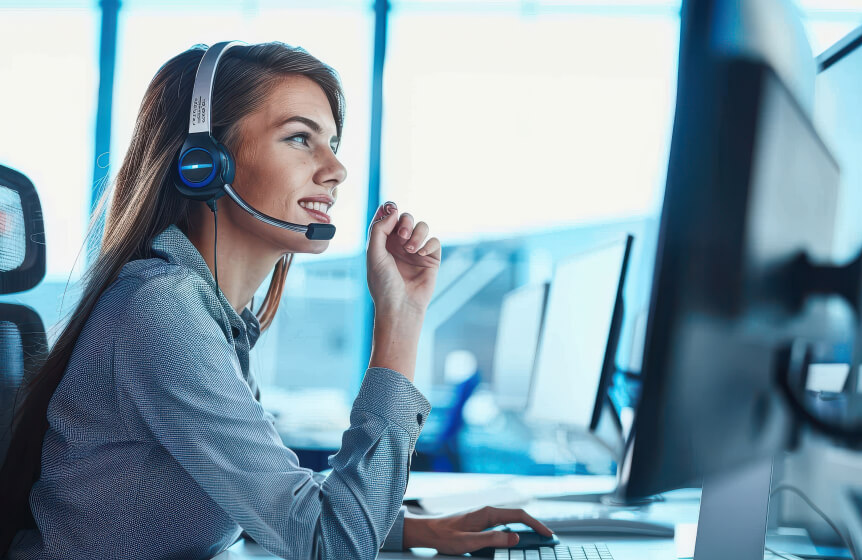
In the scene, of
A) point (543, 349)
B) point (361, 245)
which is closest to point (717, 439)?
point (543, 349)

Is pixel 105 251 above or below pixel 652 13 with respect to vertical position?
below

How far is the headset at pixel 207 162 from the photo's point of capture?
0.88 metres

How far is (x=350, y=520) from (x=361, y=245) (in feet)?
9.16

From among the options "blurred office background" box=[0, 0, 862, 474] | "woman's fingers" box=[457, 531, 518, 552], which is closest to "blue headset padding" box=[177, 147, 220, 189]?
"woman's fingers" box=[457, 531, 518, 552]

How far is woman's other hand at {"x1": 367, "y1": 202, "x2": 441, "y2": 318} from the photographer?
3.05 ft

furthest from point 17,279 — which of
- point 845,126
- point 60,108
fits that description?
point 60,108

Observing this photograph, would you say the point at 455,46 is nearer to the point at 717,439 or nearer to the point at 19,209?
the point at 19,209

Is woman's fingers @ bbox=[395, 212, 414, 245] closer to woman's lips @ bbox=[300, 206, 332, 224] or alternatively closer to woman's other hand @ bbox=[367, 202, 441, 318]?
woman's other hand @ bbox=[367, 202, 441, 318]

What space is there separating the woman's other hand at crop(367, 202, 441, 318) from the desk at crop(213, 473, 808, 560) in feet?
1.13

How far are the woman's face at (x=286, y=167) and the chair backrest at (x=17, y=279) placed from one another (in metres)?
0.29

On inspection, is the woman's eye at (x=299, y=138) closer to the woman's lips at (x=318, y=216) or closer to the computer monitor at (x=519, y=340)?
the woman's lips at (x=318, y=216)

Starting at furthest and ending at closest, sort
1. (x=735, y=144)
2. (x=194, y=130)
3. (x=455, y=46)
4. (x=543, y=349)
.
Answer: (x=455, y=46) → (x=543, y=349) → (x=194, y=130) → (x=735, y=144)

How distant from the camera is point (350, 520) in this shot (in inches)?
27.7

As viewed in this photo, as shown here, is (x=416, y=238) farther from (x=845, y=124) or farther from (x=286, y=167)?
(x=845, y=124)
